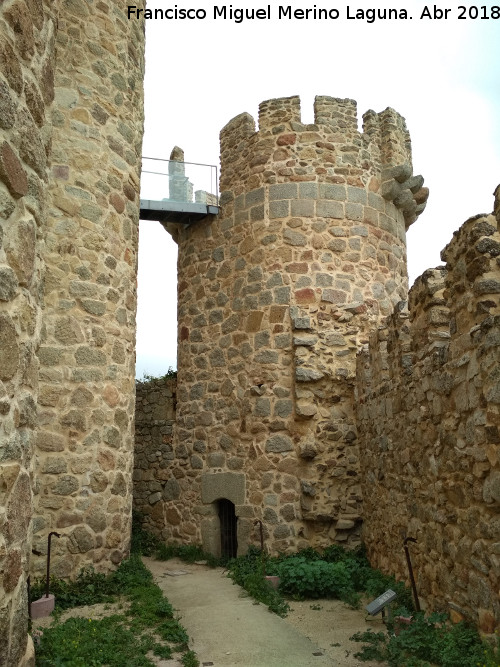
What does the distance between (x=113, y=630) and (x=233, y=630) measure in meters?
1.11

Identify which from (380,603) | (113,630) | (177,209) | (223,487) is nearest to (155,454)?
(223,487)

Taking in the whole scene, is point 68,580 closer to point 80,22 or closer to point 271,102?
point 80,22

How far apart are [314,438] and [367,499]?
1073mm

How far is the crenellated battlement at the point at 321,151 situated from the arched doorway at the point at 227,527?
15.7ft

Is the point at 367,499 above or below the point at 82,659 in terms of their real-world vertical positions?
above

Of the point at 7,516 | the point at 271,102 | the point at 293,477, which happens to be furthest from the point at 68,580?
the point at 271,102

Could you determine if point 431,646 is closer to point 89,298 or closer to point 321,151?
point 89,298

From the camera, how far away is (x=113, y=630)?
4887 mm

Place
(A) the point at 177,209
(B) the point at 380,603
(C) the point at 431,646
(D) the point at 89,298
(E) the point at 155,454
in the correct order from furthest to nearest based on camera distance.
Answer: (E) the point at 155,454 → (A) the point at 177,209 → (D) the point at 89,298 → (B) the point at 380,603 → (C) the point at 431,646

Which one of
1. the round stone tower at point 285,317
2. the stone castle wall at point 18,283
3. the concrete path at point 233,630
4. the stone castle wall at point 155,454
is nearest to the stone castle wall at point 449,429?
the concrete path at point 233,630

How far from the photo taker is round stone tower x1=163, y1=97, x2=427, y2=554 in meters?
8.51

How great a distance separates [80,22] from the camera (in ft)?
22.8

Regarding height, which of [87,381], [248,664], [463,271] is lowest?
[248,664]

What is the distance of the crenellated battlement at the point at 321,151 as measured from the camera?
9406 millimetres
